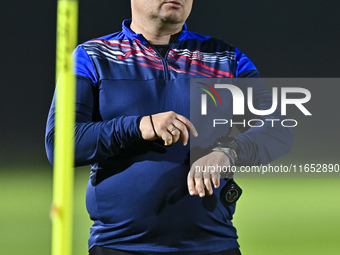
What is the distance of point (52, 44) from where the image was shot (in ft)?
8.60

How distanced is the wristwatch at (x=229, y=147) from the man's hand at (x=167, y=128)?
0.10 meters

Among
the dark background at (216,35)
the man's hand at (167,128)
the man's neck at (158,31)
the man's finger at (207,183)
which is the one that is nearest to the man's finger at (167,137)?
the man's hand at (167,128)

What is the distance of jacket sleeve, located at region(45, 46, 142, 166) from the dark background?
1.55m

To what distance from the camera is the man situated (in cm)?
86

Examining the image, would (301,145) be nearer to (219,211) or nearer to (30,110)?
(30,110)

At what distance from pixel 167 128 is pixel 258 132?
256 millimetres

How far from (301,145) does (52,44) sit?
76.9 inches

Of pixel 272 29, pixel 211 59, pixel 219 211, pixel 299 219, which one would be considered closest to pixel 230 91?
pixel 211 59

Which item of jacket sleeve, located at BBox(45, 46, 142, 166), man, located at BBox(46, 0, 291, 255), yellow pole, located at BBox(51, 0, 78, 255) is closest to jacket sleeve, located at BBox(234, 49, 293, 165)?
man, located at BBox(46, 0, 291, 255)

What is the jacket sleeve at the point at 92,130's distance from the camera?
848 mm

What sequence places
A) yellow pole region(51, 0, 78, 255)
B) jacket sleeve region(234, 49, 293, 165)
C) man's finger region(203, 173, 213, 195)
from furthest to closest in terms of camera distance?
1. jacket sleeve region(234, 49, 293, 165)
2. man's finger region(203, 173, 213, 195)
3. yellow pole region(51, 0, 78, 255)

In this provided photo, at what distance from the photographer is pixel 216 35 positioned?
2537 mm

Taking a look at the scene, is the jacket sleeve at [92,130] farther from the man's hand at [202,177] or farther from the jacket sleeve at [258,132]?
the jacket sleeve at [258,132]

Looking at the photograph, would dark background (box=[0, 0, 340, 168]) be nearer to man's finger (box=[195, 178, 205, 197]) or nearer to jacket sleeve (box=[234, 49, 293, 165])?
jacket sleeve (box=[234, 49, 293, 165])
